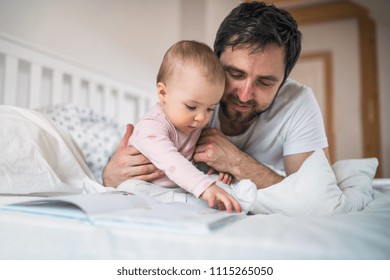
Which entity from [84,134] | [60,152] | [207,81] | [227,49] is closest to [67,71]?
[84,134]

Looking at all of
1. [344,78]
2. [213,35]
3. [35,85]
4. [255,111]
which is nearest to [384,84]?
[344,78]

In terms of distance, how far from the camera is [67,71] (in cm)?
171

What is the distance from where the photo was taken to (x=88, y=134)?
1.36 meters

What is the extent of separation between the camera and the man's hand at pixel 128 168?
957mm

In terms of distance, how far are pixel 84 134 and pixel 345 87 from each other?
3.90 meters

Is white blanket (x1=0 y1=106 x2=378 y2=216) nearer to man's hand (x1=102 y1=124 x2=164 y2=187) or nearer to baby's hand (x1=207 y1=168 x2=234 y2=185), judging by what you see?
man's hand (x1=102 y1=124 x2=164 y2=187)

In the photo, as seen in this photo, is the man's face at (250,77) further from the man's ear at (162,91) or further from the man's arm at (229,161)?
the man's ear at (162,91)

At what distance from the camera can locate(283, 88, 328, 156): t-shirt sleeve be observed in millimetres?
1194

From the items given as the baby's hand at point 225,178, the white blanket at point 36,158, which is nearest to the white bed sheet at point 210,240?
the white blanket at point 36,158

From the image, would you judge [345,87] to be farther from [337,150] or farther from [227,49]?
[227,49]

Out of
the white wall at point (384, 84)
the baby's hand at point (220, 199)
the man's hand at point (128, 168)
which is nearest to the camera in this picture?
the baby's hand at point (220, 199)

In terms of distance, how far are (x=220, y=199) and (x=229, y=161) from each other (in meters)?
0.36

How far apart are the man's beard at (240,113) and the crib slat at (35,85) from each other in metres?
0.87
